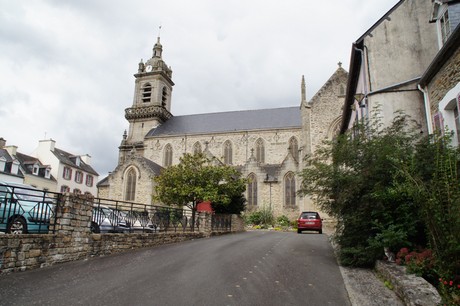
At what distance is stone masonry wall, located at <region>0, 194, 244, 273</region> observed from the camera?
6.99 metres

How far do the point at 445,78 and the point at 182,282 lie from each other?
8.62 m

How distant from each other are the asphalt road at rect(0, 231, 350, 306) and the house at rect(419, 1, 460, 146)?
15.6 feet

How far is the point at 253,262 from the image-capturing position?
856 cm

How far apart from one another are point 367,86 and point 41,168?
35.9 m

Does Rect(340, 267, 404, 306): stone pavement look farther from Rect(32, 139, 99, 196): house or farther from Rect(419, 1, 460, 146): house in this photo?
Rect(32, 139, 99, 196): house

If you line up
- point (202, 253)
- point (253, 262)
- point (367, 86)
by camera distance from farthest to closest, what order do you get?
point (367, 86), point (202, 253), point (253, 262)

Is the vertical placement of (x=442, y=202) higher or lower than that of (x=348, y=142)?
lower

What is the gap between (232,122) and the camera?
42438 millimetres

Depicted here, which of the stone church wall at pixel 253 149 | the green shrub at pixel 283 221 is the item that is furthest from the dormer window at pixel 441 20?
the green shrub at pixel 283 221

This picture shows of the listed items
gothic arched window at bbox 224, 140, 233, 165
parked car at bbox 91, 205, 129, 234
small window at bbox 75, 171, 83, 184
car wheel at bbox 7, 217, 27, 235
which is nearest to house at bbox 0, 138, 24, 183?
small window at bbox 75, 171, 83, 184

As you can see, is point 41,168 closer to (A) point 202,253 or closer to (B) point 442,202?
(A) point 202,253

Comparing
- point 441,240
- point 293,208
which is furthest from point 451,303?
point 293,208

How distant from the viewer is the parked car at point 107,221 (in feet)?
34.7

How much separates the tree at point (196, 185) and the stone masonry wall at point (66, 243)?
28.3 ft
